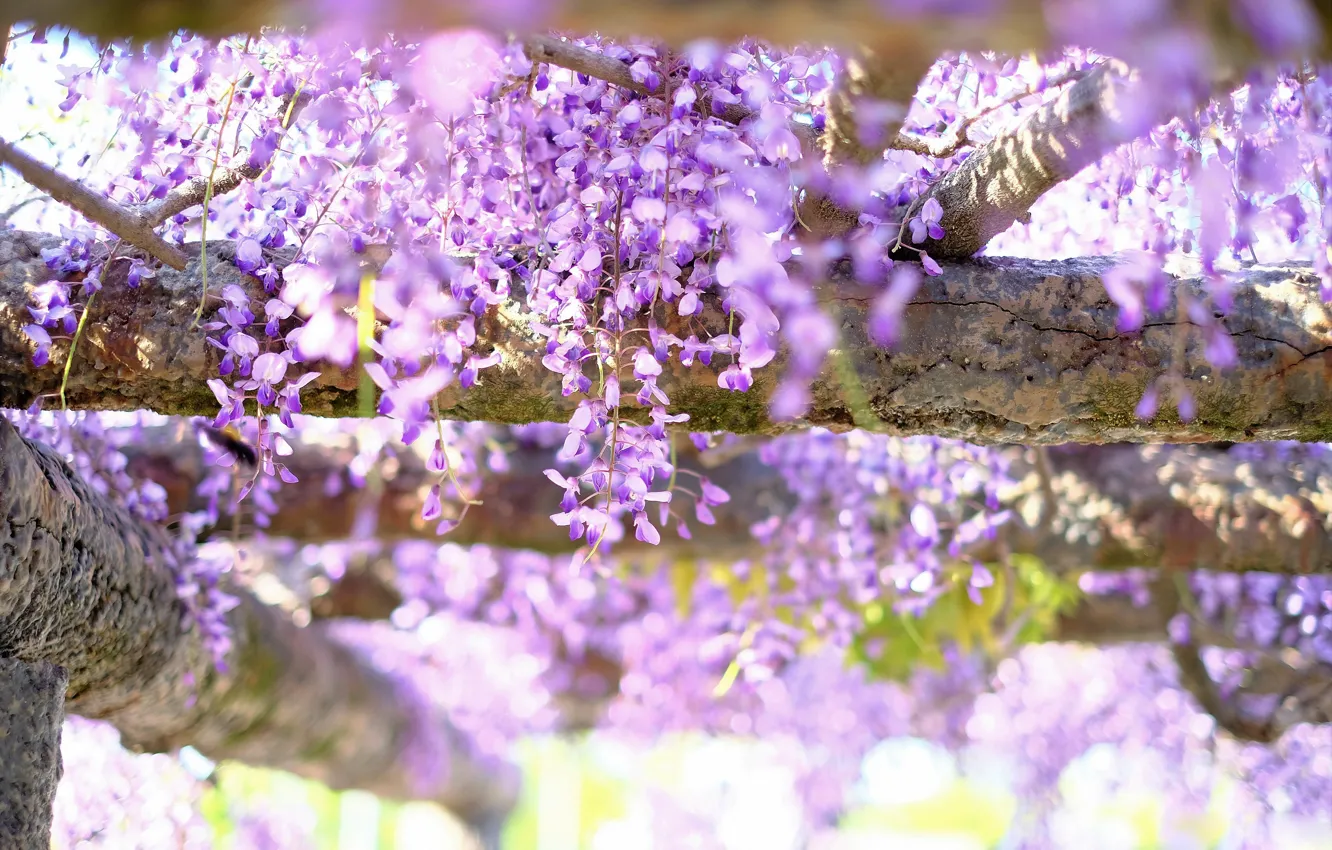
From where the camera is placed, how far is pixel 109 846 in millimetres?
4066

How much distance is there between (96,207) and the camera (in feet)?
5.53

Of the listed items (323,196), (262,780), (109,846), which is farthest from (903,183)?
(262,780)

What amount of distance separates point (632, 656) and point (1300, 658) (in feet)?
10.3

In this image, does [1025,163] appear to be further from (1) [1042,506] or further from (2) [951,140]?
(1) [1042,506]

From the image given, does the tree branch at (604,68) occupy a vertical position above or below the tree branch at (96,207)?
above

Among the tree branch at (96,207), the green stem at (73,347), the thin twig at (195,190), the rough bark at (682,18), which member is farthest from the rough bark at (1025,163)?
the green stem at (73,347)

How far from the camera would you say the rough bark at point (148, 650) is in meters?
1.84

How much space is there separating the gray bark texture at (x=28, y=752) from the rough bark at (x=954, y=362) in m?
0.49

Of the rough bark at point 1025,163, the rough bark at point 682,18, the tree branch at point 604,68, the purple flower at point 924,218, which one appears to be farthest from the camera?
the purple flower at point 924,218

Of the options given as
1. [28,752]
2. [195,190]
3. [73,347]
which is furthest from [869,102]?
[28,752]

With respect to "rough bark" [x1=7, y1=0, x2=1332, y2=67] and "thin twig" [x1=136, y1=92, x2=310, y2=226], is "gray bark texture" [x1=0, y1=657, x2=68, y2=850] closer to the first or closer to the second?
"thin twig" [x1=136, y1=92, x2=310, y2=226]

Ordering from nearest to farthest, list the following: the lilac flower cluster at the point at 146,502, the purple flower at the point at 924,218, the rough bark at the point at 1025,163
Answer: the rough bark at the point at 1025,163 → the purple flower at the point at 924,218 → the lilac flower cluster at the point at 146,502

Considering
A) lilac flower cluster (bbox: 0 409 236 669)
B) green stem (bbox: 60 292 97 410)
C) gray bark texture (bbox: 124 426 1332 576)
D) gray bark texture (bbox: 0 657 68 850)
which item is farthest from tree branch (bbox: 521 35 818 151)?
gray bark texture (bbox: 124 426 1332 576)

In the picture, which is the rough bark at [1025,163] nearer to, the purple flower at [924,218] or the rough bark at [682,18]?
the purple flower at [924,218]
